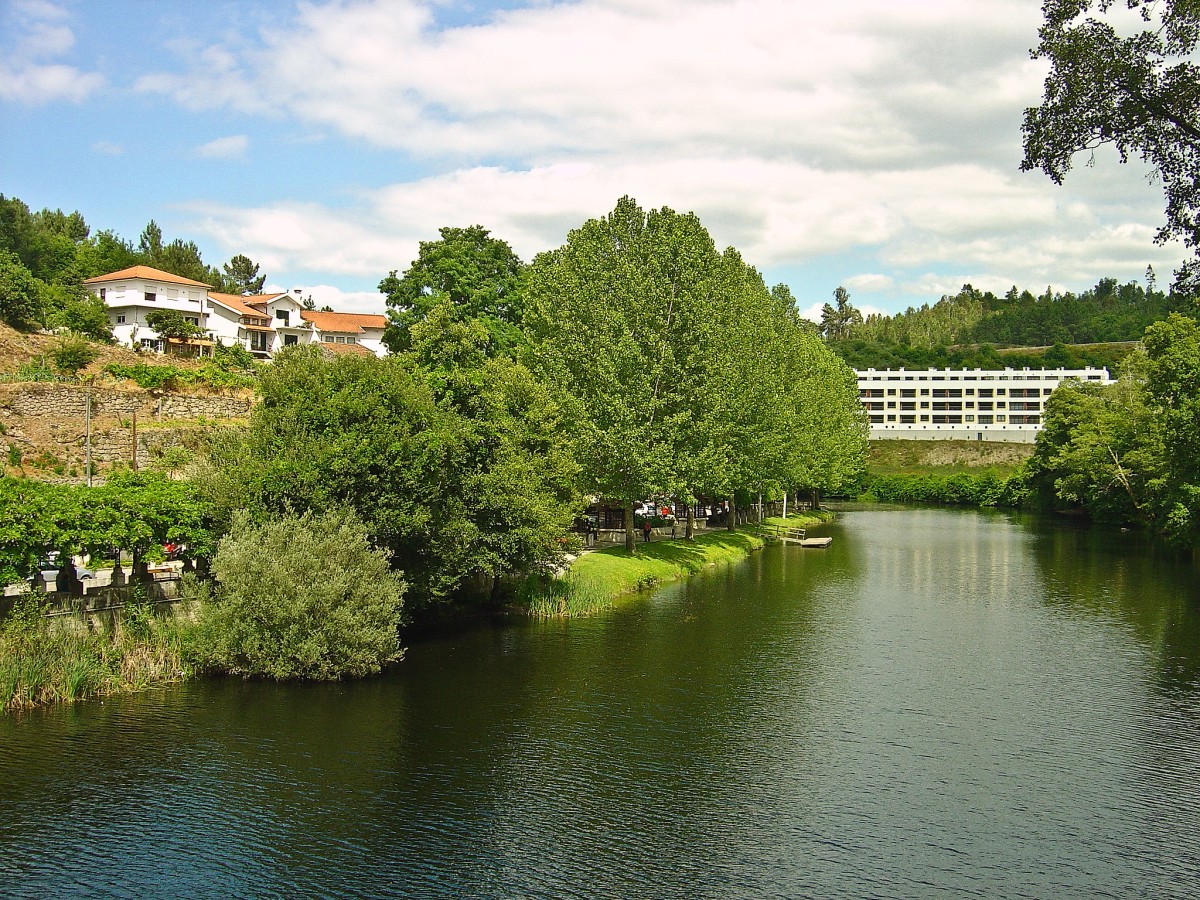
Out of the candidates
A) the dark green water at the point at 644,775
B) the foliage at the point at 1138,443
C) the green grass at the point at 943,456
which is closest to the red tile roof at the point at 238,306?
the dark green water at the point at 644,775

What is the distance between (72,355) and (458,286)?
29628mm

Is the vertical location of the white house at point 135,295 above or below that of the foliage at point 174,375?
above

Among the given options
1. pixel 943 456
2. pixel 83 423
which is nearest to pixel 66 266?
pixel 83 423

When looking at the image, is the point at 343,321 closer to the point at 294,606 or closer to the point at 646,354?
the point at 646,354

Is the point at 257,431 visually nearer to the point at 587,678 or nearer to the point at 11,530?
the point at 11,530

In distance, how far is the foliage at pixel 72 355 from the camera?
70.8 meters

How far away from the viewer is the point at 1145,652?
37.7 m

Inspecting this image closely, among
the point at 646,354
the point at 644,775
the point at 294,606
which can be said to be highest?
the point at 646,354

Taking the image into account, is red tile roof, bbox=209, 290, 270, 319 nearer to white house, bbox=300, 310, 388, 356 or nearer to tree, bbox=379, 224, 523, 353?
white house, bbox=300, 310, 388, 356

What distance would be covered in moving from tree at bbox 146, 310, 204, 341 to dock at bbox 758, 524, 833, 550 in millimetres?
59663

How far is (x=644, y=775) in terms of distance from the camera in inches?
939

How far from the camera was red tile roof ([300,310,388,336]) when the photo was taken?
132 meters

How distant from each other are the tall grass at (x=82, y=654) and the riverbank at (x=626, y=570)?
17.1 metres

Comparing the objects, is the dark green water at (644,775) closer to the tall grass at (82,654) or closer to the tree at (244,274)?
→ the tall grass at (82,654)
